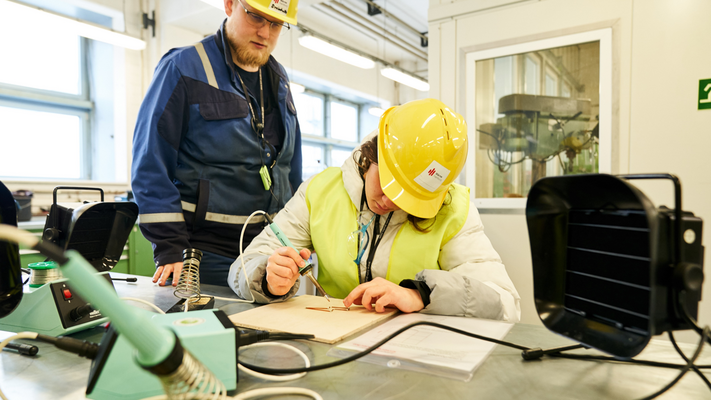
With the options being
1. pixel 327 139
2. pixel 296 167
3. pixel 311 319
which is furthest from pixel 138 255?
pixel 327 139

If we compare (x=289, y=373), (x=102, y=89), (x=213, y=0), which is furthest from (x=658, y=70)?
(x=102, y=89)

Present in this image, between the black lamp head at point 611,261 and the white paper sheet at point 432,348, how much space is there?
0.14 metres

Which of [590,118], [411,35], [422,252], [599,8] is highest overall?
[411,35]

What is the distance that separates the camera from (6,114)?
3.86 meters

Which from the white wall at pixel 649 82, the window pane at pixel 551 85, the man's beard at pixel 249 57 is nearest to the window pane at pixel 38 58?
the man's beard at pixel 249 57

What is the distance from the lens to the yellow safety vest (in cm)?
119

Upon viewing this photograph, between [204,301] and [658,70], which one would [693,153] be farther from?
[204,301]

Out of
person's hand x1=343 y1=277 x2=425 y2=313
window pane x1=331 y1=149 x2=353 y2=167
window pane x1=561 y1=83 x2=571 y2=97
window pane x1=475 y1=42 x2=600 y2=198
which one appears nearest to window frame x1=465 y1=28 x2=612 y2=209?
window pane x1=475 y1=42 x2=600 y2=198

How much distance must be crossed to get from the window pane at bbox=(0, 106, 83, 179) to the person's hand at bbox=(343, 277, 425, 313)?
14.4ft

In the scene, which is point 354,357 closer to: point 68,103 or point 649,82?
point 649,82

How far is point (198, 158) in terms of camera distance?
63.9 inches

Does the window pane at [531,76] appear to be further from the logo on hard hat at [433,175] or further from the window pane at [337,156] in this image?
the window pane at [337,156]

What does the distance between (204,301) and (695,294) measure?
0.94 m

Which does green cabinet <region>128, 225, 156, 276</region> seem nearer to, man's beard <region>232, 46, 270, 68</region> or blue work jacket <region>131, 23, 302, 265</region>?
blue work jacket <region>131, 23, 302, 265</region>
